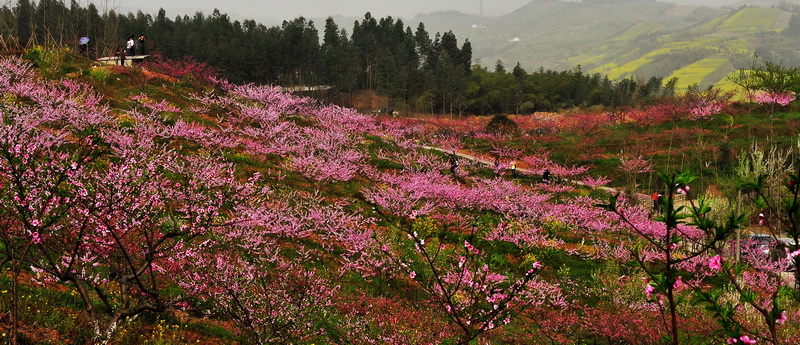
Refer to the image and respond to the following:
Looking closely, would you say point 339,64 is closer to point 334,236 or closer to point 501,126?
point 501,126

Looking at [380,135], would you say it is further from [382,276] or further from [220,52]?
[220,52]

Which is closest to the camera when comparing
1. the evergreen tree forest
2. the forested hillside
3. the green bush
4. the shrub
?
the forested hillside

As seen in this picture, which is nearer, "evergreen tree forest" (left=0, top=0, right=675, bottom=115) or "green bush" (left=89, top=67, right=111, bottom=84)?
"green bush" (left=89, top=67, right=111, bottom=84)

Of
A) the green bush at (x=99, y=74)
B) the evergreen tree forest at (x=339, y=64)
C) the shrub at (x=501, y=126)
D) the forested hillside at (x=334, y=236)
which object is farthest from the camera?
the evergreen tree forest at (x=339, y=64)

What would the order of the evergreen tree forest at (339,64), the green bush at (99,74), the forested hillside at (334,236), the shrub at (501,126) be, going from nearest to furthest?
the forested hillside at (334,236), the green bush at (99,74), the shrub at (501,126), the evergreen tree forest at (339,64)

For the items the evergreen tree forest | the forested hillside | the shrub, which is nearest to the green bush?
the forested hillside

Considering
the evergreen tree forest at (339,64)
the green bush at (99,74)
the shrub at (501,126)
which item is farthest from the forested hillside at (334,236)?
the evergreen tree forest at (339,64)

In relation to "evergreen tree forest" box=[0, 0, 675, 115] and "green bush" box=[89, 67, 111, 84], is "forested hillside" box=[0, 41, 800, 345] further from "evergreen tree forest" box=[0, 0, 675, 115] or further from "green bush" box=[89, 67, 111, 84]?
"evergreen tree forest" box=[0, 0, 675, 115]

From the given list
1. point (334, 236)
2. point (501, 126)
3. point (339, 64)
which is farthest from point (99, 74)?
point (339, 64)

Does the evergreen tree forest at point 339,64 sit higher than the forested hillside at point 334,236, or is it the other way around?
the evergreen tree forest at point 339,64

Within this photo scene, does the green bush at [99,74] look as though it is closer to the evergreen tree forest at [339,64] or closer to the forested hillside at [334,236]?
the forested hillside at [334,236]

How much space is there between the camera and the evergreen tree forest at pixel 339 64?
78.4 m

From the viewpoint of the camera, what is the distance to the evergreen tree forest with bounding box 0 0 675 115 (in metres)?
78.4

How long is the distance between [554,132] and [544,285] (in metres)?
44.8
